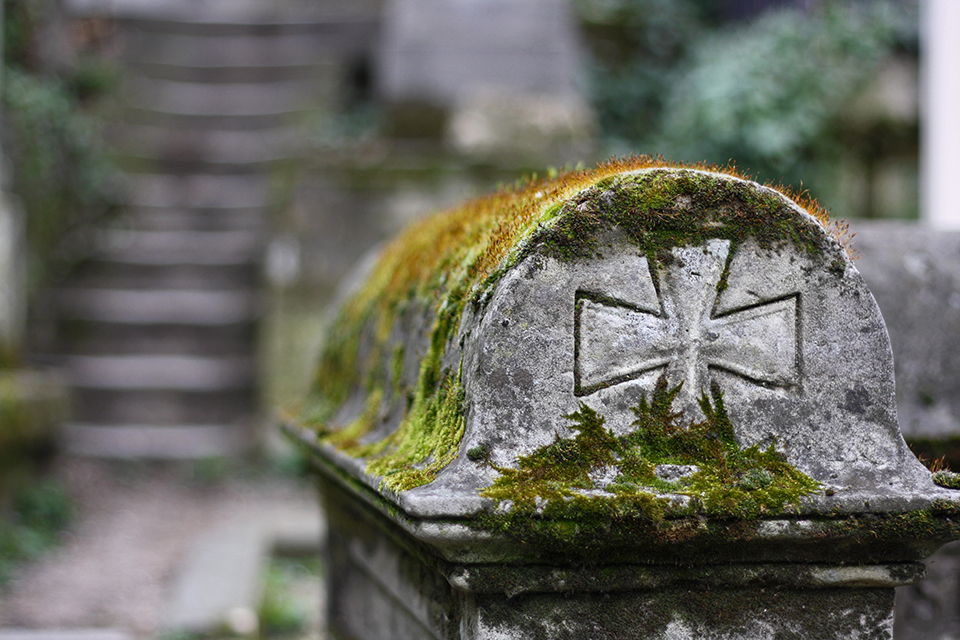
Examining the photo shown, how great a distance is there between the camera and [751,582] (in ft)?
5.24

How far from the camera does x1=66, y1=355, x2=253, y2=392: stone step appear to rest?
7.45 meters

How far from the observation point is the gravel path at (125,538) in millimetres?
4285

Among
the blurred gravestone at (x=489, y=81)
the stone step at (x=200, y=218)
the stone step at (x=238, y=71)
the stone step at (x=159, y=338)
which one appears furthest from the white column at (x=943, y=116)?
the stone step at (x=238, y=71)

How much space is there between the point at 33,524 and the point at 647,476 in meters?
5.02

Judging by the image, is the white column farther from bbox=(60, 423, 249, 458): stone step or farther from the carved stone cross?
bbox=(60, 423, 249, 458): stone step

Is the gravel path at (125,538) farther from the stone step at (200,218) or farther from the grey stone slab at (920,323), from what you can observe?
the grey stone slab at (920,323)

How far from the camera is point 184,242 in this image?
8539mm

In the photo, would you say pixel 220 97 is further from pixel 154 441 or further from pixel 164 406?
pixel 154 441

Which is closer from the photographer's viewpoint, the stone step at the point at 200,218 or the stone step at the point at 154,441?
the stone step at the point at 154,441

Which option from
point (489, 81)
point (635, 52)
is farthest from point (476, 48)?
point (635, 52)

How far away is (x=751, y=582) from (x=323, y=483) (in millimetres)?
1875

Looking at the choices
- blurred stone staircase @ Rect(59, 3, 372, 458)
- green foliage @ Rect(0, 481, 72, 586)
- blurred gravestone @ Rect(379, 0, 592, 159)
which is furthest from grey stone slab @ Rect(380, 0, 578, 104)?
green foliage @ Rect(0, 481, 72, 586)

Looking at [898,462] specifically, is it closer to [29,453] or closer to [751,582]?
[751,582]

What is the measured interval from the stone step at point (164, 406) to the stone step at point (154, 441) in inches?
2.5
